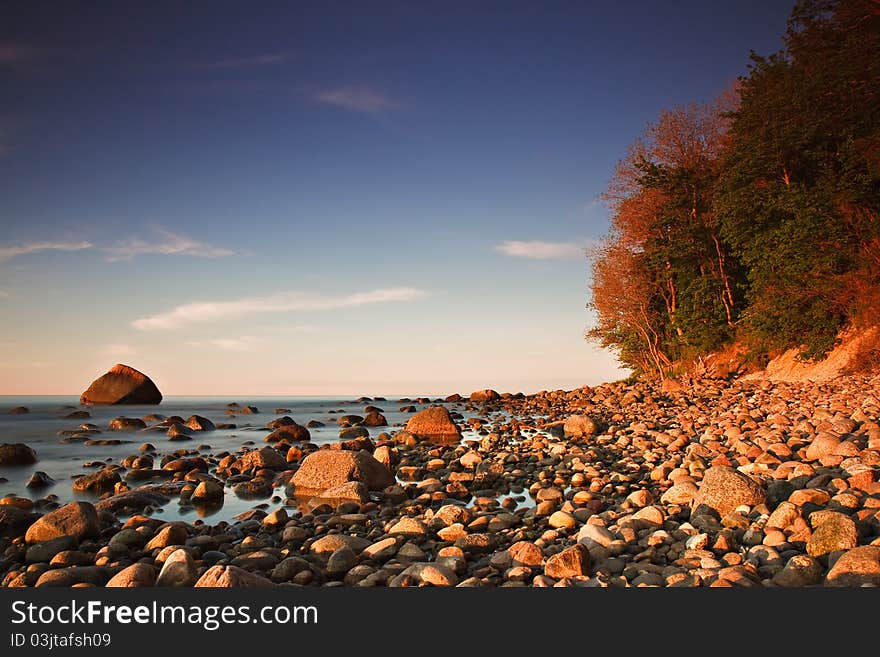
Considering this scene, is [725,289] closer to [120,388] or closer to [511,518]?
[511,518]

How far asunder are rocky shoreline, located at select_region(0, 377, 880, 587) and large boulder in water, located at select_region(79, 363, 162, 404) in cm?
3013

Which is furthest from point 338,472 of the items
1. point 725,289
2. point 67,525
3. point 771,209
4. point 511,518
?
point 725,289

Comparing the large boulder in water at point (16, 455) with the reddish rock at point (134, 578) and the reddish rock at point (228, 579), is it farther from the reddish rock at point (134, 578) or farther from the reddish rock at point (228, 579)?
the reddish rock at point (228, 579)

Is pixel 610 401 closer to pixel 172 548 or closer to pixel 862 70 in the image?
pixel 862 70

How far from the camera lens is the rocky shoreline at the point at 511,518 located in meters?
4.17

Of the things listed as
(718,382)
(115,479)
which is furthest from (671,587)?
(718,382)

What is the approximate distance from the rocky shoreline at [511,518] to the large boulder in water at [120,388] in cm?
3013

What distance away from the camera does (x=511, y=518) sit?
588 centimetres

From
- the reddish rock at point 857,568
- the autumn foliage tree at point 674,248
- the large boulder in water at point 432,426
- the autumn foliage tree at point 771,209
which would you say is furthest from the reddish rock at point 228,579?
the autumn foliage tree at point 674,248

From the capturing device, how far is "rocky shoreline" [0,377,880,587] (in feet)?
13.7

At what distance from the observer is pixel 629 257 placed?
26.6 metres

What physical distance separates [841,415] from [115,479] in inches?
515

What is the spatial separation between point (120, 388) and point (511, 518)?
38.8m

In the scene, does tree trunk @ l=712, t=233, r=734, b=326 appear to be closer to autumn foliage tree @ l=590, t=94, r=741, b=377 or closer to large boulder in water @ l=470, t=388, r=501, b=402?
autumn foliage tree @ l=590, t=94, r=741, b=377
